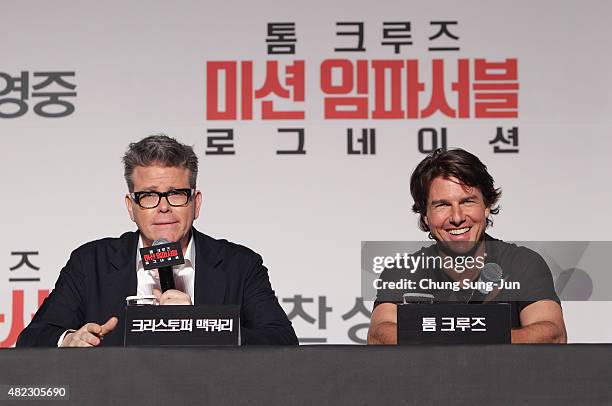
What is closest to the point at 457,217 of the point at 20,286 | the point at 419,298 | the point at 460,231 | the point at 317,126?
the point at 460,231

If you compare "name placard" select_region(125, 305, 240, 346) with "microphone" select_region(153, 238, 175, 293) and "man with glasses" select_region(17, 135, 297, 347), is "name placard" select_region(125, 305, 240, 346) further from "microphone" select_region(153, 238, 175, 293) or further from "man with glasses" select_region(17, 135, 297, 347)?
"man with glasses" select_region(17, 135, 297, 347)

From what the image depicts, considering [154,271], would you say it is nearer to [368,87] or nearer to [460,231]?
[460,231]

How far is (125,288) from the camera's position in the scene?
2541 millimetres

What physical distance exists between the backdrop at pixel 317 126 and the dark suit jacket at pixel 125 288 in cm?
105

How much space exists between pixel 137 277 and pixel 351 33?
164 centimetres

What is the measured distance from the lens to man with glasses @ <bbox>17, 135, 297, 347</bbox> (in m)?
2.50

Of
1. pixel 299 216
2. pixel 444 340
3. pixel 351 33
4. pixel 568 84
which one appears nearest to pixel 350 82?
A: pixel 351 33

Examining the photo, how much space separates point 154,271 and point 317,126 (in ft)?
4.62

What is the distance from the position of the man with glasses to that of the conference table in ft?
2.74

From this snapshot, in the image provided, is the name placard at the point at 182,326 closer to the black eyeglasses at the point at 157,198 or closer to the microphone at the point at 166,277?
the microphone at the point at 166,277

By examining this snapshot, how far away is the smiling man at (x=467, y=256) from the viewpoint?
1.89 metres

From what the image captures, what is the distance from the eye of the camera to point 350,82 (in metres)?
3.76

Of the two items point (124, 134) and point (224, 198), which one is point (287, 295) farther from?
point (124, 134)

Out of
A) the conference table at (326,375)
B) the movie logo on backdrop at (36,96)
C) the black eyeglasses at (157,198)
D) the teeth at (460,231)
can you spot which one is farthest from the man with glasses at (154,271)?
the movie logo on backdrop at (36,96)
